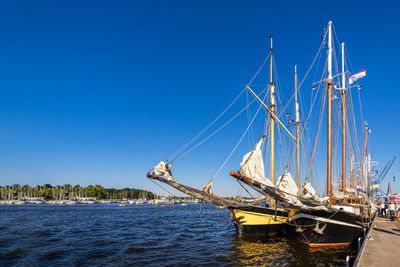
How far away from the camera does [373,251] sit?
1234 cm

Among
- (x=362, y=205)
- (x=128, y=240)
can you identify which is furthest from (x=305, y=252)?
(x=128, y=240)

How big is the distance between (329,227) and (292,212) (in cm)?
317

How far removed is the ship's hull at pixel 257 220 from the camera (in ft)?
76.5

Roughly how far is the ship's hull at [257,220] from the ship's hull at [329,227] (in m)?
3.97

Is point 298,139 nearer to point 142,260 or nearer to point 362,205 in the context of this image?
point 362,205

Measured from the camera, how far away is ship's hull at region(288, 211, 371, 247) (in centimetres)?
1830

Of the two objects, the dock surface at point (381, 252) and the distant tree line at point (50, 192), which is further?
the distant tree line at point (50, 192)

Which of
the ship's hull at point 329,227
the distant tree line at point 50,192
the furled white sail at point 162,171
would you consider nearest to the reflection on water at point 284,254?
the ship's hull at point 329,227

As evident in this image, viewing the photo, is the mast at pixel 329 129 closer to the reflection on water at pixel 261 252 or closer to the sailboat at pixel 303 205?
the sailboat at pixel 303 205

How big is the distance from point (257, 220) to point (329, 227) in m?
6.88

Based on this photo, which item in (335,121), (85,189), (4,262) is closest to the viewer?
(4,262)

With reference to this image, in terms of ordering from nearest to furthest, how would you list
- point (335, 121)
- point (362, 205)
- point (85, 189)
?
1. point (362, 205)
2. point (335, 121)
3. point (85, 189)

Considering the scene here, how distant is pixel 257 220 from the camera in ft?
78.6

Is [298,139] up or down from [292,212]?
up
